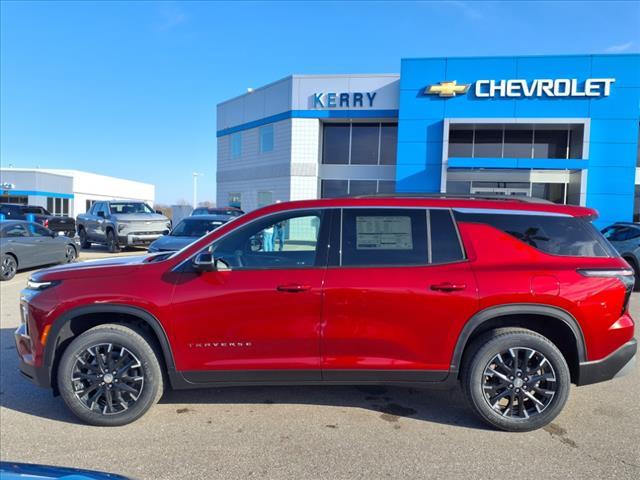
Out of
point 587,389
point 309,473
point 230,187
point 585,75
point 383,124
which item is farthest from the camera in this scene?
point 230,187

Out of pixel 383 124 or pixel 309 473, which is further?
pixel 383 124

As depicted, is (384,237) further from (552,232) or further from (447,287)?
(552,232)

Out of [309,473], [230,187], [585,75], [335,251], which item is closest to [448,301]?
[335,251]

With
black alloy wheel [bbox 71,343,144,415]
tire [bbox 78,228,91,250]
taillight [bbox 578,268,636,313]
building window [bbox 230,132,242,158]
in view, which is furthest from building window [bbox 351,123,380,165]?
black alloy wheel [bbox 71,343,144,415]

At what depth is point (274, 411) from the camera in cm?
357

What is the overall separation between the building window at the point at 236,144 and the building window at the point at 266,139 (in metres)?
2.36

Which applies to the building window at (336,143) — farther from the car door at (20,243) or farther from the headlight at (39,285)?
the headlight at (39,285)

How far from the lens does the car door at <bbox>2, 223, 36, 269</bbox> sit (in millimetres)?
10078

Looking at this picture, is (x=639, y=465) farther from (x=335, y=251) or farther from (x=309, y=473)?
(x=335, y=251)

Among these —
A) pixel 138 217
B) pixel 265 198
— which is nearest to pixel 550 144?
pixel 265 198

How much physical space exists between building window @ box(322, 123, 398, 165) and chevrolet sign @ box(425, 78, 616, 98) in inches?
149

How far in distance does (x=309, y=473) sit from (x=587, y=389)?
310 cm

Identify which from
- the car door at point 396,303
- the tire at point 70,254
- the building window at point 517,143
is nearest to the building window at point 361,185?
the building window at point 517,143

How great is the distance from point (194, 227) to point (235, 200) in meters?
15.6
